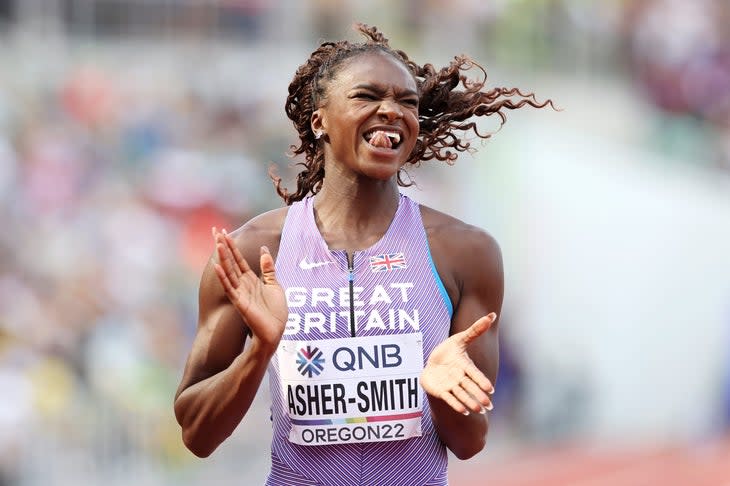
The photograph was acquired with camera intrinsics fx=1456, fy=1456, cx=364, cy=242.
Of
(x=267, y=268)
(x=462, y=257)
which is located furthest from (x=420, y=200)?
(x=267, y=268)

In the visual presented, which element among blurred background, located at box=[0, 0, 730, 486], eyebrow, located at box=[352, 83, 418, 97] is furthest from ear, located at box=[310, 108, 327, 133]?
blurred background, located at box=[0, 0, 730, 486]

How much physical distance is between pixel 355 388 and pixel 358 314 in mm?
200

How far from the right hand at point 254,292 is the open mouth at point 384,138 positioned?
465 mm

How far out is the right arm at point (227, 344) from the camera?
3631mm

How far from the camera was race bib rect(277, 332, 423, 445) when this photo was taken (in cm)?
387

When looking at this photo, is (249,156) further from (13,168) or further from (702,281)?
(702,281)

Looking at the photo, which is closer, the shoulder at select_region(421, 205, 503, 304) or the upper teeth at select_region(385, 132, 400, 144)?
the upper teeth at select_region(385, 132, 400, 144)

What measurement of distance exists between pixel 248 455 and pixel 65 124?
3.18 m

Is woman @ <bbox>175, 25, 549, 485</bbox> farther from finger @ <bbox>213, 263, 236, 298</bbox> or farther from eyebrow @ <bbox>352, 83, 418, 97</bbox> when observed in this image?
finger @ <bbox>213, 263, 236, 298</bbox>

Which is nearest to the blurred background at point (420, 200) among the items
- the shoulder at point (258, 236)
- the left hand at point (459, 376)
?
the shoulder at point (258, 236)

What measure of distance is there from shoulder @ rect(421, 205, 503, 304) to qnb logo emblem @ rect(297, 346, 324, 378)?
Answer: 42 centimetres

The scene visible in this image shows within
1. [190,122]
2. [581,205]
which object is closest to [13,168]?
[190,122]

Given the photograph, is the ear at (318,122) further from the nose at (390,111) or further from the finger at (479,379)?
the finger at (479,379)

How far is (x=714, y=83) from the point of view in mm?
15805
